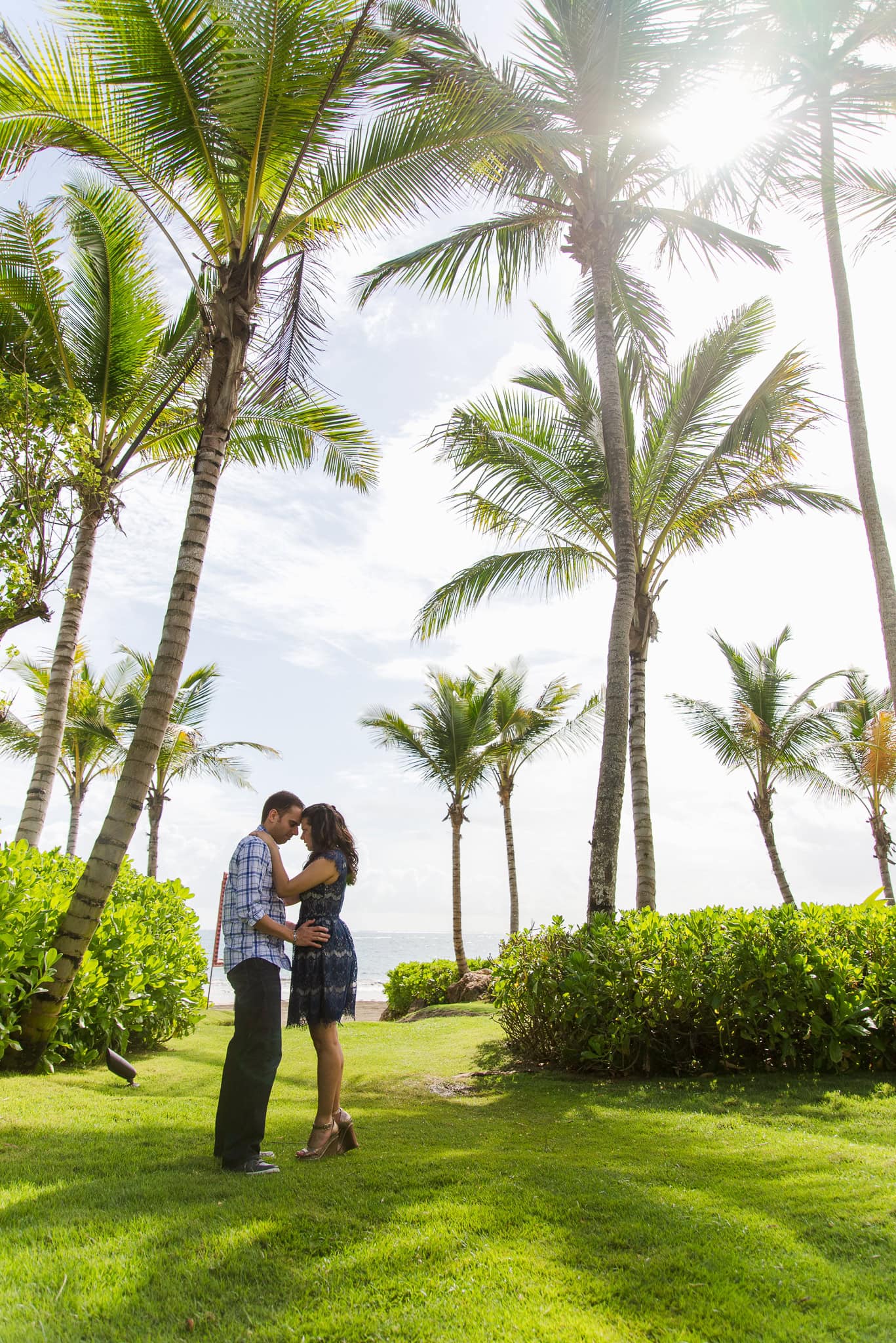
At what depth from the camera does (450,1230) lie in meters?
3.19

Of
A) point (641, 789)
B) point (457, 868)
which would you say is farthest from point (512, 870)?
point (641, 789)

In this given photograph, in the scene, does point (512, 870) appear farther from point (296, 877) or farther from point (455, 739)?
point (296, 877)

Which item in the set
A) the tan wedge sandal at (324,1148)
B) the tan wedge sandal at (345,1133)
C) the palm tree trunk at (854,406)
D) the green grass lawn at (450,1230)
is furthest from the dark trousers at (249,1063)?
the palm tree trunk at (854,406)

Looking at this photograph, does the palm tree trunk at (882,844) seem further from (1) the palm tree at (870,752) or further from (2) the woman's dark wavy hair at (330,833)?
(2) the woman's dark wavy hair at (330,833)

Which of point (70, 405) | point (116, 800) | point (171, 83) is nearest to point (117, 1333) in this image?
point (116, 800)

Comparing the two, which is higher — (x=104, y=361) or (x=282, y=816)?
(x=104, y=361)

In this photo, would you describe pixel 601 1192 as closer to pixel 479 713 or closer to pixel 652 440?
pixel 652 440

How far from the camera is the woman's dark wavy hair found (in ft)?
14.1

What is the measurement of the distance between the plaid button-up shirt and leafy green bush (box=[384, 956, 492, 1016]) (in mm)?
15985

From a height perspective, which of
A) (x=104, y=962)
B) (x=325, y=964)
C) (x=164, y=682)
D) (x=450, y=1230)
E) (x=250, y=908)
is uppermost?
(x=164, y=682)

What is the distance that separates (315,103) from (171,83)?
50.0 inches

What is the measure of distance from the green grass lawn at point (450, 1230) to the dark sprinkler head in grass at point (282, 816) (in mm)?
1604

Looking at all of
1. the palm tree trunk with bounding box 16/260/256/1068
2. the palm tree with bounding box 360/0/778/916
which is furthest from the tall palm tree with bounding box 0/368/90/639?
the palm tree with bounding box 360/0/778/916

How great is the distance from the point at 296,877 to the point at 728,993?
498 cm
